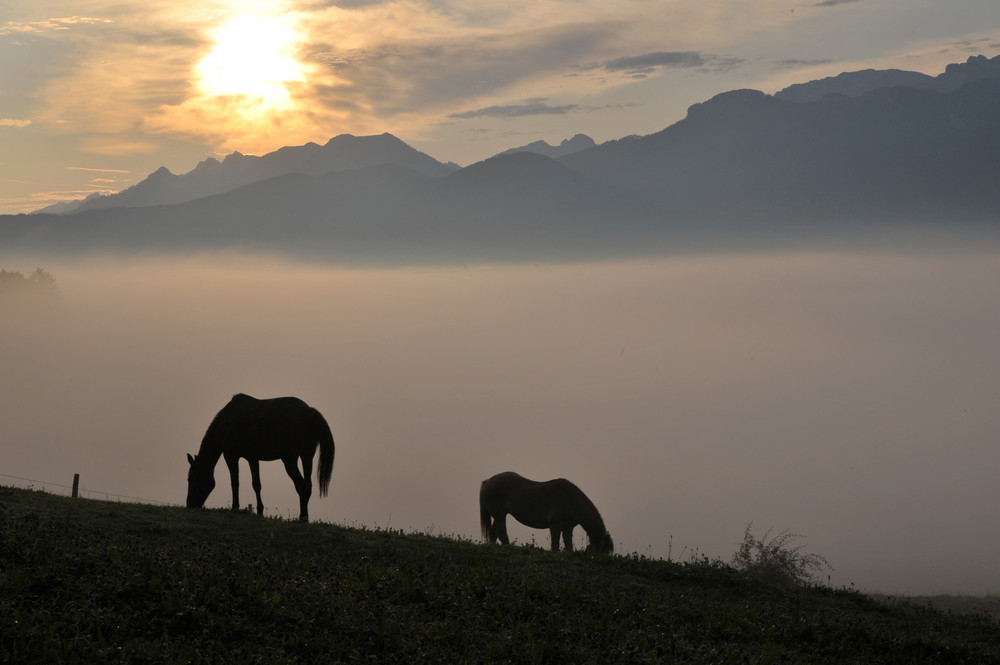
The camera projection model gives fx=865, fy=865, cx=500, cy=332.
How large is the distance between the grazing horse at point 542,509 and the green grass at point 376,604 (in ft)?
16.7

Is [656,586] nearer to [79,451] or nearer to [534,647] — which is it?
[534,647]

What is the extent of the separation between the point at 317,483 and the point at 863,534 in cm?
18114

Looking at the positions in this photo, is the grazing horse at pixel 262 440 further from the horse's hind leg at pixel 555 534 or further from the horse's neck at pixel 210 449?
the horse's hind leg at pixel 555 534

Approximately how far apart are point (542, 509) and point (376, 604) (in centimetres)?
1168

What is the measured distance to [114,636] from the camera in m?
10.8

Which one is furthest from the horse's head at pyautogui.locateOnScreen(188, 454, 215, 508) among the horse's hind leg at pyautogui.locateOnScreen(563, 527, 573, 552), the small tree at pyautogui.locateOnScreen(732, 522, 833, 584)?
the small tree at pyautogui.locateOnScreen(732, 522, 833, 584)

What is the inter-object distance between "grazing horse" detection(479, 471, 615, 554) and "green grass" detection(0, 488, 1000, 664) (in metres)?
5.10

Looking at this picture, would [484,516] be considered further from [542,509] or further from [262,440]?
[262,440]

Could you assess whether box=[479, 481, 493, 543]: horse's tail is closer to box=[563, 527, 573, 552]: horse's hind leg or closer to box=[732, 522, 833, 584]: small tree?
box=[563, 527, 573, 552]: horse's hind leg

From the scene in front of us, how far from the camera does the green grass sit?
11.2 meters

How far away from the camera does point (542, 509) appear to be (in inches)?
959

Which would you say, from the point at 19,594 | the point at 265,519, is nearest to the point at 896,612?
the point at 265,519

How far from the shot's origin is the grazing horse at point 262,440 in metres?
21.4

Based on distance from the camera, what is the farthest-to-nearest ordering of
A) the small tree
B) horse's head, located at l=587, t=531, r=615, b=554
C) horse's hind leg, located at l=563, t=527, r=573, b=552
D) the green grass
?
the small tree < horse's hind leg, located at l=563, t=527, r=573, b=552 < horse's head, located at l=587, t=531, r=615, b=554 < the green grass
